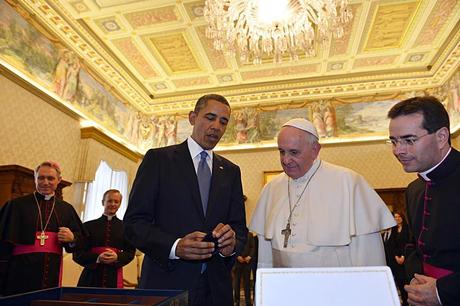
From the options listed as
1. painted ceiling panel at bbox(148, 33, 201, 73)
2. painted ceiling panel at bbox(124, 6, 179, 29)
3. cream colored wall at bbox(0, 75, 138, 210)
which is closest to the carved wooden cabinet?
cream colored wall at bbox(0, 75, 138, 210)

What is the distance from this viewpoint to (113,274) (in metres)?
4.07

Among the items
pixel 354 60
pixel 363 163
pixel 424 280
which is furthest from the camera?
pixel 363 163

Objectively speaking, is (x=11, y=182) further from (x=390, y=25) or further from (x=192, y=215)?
(x=390, y=25)

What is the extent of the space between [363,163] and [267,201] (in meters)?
7.57

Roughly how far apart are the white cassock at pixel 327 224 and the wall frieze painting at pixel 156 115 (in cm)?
560

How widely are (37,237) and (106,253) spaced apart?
84 cm

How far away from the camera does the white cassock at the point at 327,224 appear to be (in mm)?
2258

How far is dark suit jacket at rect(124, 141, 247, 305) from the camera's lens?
1.73 m

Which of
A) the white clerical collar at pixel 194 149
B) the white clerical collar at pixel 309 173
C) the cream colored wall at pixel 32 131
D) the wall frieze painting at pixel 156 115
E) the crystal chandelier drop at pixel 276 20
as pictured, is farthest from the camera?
the wall frieze painting at pixel 156 115

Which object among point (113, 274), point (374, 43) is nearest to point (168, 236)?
point (113, 274)

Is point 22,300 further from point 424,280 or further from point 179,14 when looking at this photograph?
point 179,14

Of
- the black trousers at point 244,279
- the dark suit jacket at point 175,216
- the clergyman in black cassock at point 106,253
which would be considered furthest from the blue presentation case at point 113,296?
the black trousers at point 244,279

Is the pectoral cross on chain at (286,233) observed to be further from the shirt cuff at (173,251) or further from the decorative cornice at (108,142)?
the decorative cornice at (108,142)

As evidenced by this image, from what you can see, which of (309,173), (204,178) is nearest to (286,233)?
(309,173)
